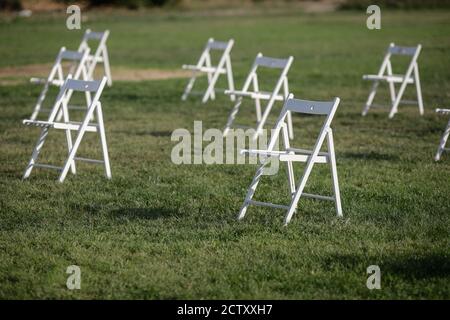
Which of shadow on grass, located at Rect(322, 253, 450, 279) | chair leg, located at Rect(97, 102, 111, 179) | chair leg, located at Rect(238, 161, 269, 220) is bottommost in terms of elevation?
chair leg, located at Rect(97, 102, 111, 179)

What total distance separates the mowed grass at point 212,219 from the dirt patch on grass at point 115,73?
4.06 m

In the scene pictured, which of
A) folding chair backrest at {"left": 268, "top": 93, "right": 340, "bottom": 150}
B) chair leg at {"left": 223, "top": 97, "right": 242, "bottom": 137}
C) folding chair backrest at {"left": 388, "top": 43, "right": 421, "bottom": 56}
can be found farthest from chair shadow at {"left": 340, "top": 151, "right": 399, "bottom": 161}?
folding chair backrest at {"left": 388, "top": 43, "right": 421, "bottom": 56}

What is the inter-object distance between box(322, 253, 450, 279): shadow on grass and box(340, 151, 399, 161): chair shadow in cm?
434

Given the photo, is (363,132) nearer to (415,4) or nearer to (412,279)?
(412,279)

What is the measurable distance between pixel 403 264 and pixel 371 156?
4796 millimetres

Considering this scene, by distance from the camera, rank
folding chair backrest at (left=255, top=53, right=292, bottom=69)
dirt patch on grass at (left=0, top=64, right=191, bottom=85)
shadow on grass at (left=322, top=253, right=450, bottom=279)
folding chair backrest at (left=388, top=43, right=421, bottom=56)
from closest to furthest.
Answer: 1. shadow on grass at (left=322, top=253, right=450, bottom=279)
2. folding chair backrest at (left=255, top=53, right=292, bottom=69)
3. folding chair backrest at (left=388, top=43, right=421, bottom=56)
4. dirt patch on grass at (left=0, top=64, right=191, bottom=85)

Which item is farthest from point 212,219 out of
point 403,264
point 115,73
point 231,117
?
point 115,73

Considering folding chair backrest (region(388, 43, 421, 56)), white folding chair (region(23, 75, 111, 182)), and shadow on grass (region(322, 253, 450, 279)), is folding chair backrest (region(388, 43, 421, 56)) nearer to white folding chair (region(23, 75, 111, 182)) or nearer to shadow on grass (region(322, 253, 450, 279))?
white folding chair (region(23, 75, 111, 182))

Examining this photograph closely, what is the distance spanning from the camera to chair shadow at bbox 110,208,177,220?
8484 millimetres

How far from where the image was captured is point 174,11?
177 feet

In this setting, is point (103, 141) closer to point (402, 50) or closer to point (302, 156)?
point (302, 156)

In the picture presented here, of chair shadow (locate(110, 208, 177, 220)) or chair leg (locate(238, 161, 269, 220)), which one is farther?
chair shadow (locate(110, 208, 177, 220))

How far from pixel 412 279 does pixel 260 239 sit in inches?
59.4

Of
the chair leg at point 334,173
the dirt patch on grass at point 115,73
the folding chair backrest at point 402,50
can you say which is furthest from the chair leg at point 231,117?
the dirt patch on grass at point 115,73
